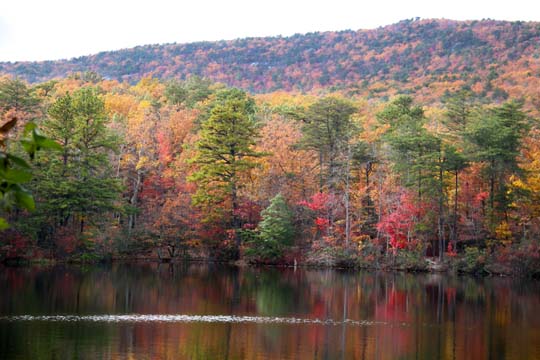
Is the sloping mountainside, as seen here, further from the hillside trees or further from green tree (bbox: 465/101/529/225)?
green tree (bbox: 465/101/529/225)

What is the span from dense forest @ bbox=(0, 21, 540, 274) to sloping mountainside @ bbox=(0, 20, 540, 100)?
4107 cm

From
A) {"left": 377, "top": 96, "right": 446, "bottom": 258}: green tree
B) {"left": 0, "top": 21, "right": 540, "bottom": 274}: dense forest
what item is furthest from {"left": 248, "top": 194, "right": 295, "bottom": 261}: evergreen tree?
{"left": 377, "top": 96, "right": 446, "bottom": 258}: green tree

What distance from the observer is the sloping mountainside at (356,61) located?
97.7 meters

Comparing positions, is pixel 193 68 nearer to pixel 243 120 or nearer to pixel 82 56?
pixel 82 56

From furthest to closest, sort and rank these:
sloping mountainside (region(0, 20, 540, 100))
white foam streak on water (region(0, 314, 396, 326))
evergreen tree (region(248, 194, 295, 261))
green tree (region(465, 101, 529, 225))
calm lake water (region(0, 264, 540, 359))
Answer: sloping mountainside (region(0, 20, 540, 100)), evergreen tree (region(248, 194, 295, 261)), green tree (region(465, 101, 529, 225)), white foam streak on water (region(0, 314, 396, 326)), calm lake water (region(0, 264, 540, 359))

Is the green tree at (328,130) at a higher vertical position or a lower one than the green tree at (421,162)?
higher

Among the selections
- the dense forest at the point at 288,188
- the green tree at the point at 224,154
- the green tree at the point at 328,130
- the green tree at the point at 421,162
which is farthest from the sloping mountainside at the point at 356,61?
the green tree at the point at 224,154

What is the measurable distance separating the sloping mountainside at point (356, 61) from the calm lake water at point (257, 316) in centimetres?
5892

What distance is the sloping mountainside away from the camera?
320 ft

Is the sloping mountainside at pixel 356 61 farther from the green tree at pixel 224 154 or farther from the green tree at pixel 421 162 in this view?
the green tree at pixel 224 154

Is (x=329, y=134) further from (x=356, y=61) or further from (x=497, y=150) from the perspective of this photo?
(x=356, y=61)

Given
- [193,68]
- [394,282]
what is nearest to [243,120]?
[394,282]

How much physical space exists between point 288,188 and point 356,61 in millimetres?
69388

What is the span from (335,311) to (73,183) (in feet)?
71.6
